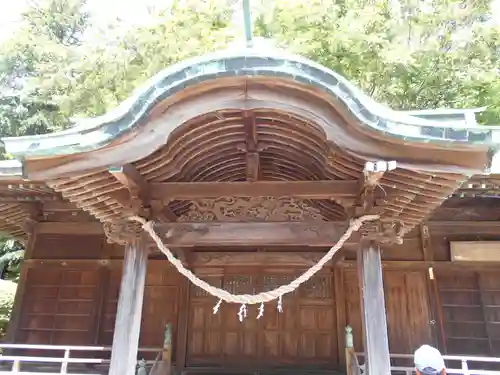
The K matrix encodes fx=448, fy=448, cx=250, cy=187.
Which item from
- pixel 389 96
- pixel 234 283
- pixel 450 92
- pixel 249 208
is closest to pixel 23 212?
pixel 234 283

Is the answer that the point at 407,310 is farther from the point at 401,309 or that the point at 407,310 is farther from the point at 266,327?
the point at 266,327

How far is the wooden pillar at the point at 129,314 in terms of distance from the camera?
14.2ft

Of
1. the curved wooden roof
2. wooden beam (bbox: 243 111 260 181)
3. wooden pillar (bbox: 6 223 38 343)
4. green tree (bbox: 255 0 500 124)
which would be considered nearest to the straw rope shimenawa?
the curved wooden roof

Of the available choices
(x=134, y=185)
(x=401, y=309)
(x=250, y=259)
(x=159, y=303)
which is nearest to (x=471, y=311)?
(x=401, y=309)

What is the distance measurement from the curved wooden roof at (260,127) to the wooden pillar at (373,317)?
794 millimetres

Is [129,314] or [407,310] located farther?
[407,310]

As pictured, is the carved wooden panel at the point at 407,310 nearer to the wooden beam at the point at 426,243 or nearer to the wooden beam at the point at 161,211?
the wooden beam at the point at 426,243

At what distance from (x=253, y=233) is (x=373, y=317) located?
1445 millimetres

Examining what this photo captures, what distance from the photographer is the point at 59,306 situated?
7.65m

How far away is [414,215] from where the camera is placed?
4926 mm

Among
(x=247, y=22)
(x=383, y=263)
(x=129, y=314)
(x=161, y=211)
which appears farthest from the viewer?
(x=383, y=263)

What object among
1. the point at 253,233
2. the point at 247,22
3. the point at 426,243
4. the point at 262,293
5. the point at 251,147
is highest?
the point at 247,22

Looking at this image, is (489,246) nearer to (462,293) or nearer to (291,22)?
(462,293)

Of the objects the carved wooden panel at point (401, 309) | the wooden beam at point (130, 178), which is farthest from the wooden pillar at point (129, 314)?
the carved wooden panel at point (401, 309)
